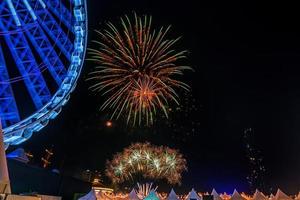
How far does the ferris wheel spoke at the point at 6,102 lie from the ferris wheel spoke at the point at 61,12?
3802 mm

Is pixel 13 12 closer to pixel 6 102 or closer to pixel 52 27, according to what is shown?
pixel 52 27

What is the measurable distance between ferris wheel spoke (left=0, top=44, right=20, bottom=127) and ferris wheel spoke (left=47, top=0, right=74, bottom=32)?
3802mm

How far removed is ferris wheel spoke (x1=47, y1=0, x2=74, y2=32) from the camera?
17281mm

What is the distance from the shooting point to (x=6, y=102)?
16.2m

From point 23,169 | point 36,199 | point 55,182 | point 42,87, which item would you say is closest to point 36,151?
point 55,182

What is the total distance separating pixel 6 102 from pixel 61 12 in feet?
18.2

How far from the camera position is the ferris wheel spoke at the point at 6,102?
1592cm

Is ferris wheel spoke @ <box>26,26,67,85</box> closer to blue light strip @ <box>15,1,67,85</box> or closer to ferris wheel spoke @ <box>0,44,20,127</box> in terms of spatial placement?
blue light strip @ <box>15,1,67,85</box>

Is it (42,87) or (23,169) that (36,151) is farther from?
(42,87)

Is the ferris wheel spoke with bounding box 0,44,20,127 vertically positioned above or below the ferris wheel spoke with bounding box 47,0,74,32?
below

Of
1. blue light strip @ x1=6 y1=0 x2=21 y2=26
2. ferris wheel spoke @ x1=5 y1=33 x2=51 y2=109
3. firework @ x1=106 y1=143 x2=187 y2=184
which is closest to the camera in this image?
blue light strip @ x1=6 y1=0 x2=21 y2=26

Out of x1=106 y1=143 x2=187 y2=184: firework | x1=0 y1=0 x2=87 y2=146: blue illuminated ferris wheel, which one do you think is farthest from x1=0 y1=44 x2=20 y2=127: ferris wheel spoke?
x1=106 y1=143 x2=187 y2=184: firework

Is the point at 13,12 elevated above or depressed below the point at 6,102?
above

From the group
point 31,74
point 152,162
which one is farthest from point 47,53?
point 152,162
